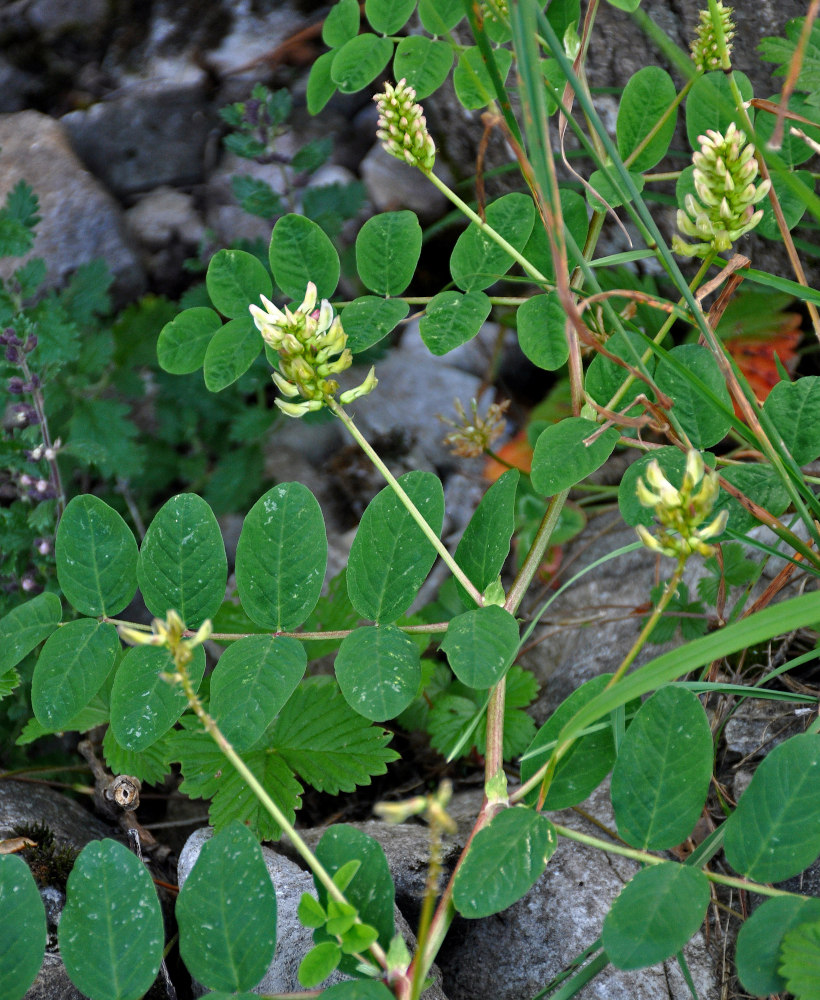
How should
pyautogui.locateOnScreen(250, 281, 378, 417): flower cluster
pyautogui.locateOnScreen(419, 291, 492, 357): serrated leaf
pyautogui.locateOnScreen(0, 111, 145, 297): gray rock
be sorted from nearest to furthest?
pyautogui.locateOnScreen(250, 281, 378, 417): flower cluster < pyautogui.locateOnScreen(419, 291, 492, 357): serrated leaf < pyautogui.locateOnScreen(0, 111, 145, 297): gray rock

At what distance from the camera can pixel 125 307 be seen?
11.6 ft

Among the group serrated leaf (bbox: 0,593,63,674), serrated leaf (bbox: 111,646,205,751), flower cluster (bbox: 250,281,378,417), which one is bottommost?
serrated leaf (bbox: 111,646,205,751)

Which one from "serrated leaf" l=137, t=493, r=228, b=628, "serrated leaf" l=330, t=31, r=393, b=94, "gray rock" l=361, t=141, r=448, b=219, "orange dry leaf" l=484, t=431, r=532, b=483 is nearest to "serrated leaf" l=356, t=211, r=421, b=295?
"serrated leaf" l=330, t=31, r=393, b=94

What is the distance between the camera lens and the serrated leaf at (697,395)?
1643 millimetres

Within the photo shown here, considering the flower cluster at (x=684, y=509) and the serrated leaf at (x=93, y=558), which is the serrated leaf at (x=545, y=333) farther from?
the serrated leaf at (x=93, y=558)

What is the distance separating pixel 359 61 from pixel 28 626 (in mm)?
1560

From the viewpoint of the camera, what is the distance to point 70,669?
1.57m

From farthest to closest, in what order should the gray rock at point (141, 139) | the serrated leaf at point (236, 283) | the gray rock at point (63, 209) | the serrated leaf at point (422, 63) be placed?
1. the gray rock at point (141, 139)
2. the gray rock at point (63, 209)
3. the serrated leaf at point (422, 63)
4. the serrated leaf at point (236, 283)

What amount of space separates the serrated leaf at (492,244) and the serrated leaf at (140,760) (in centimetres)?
127

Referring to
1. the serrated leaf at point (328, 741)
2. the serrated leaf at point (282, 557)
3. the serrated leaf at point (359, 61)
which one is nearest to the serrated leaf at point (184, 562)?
the serrated leaf at point (282, 557)

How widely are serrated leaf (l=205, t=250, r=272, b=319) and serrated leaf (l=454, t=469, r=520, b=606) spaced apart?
71 centimetres

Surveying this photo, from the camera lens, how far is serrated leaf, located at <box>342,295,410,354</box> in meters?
1.76

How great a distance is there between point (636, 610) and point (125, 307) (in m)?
2.47

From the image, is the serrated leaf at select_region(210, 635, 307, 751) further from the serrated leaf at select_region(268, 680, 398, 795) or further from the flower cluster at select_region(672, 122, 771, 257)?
the flower cluster at select_region(672, 122, 771, 257)
